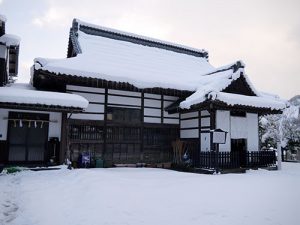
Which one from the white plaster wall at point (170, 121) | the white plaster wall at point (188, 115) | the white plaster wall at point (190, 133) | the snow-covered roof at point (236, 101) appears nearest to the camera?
the snow-covered roof at point (236, 101)

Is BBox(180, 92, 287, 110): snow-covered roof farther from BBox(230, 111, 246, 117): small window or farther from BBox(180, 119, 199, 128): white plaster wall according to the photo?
BBox(180, 119, 199, 128): white plaster wall

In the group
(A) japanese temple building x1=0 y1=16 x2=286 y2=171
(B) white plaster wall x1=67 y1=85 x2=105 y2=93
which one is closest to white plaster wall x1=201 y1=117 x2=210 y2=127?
(A) japanese temple building x1=0 y1=16 x2=286 y2=171

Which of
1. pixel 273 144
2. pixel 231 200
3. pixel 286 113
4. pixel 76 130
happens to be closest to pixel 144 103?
pixel 76 130

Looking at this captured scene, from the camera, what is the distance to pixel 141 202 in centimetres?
630

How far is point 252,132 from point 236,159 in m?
2.94

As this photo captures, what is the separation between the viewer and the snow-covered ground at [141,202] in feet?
16.4

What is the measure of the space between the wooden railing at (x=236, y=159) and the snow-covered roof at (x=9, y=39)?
1079cm

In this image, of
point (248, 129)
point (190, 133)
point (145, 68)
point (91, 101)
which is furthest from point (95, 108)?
point (248, 129)

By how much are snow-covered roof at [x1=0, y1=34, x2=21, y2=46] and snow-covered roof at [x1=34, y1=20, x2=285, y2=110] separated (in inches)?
91.3

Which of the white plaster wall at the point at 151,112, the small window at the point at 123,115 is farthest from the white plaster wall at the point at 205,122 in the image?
the small window at the point at 123,115

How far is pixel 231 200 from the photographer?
6.57 metres

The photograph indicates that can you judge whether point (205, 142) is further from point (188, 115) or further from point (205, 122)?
point (188, 115)

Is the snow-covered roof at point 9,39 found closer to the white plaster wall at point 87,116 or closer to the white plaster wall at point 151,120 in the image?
the white plaster wall at point 87,116

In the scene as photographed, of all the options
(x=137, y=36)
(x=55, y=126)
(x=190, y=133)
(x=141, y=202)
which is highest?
(x=137, y=36)
